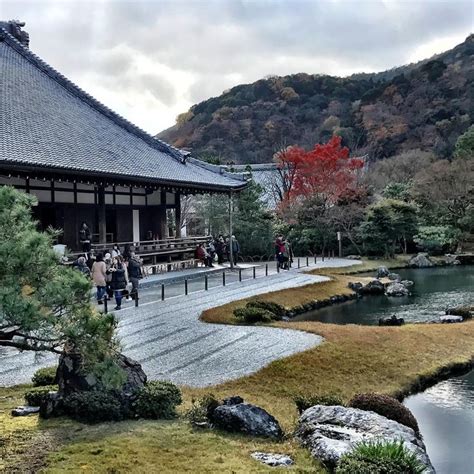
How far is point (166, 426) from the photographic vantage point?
7.75 meters

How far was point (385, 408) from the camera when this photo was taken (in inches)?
345

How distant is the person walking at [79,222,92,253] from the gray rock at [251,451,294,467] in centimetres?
1557

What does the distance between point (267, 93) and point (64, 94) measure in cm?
6139

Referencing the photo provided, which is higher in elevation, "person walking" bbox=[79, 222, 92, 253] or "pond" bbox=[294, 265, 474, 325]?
"person walking" bbox=[79, 222, 92, 253]

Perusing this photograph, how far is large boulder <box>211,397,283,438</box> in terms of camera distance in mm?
7717

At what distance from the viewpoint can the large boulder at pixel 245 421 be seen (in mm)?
7717

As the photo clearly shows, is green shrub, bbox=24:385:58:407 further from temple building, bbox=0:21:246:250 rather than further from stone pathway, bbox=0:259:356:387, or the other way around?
temple building, bbox=0:21:246:250

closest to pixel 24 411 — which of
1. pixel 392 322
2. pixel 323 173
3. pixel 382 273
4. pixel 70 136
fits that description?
pixel 392 322

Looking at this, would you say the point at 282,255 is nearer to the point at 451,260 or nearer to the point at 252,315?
the point at 451,260

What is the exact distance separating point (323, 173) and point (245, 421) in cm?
3563

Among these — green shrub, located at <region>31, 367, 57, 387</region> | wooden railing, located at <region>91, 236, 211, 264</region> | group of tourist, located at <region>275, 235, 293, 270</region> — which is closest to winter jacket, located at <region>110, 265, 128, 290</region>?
wooden railing, located at <region>91, 236, 211, 264</region>

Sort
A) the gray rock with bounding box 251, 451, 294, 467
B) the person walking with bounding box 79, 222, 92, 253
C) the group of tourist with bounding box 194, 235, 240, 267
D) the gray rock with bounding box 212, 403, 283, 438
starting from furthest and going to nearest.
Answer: the group of tourist with bounding box 194, 235, 240, 267
the person walking with bounding box 79, 222, 92, 253
the gray rock with bounding box 212, 403, 283, 438
the gray rock with bounding box 251, 451, 294, 467

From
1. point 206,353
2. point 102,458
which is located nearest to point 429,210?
point 206,353

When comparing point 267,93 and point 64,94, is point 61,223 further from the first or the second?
point 267,93
